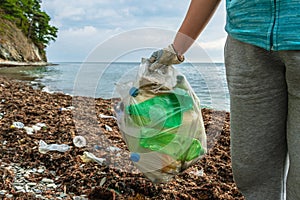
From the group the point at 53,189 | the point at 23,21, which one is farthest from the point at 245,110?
the point at 23,21

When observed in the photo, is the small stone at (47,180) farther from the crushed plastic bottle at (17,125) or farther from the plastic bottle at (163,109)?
the crushed plastic bottle at (17,125)

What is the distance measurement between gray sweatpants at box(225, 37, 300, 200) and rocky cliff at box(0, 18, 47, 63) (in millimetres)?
27734

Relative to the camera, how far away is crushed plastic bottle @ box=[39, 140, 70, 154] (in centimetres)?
292

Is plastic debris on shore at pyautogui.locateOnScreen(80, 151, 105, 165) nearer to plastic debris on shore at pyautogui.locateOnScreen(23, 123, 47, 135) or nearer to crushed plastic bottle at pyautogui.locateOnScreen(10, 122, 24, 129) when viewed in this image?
plastic debris on shore at pyautogui.locateOnScreen(23, 123, 47, 135)

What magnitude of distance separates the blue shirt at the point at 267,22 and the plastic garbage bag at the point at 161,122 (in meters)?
0.48

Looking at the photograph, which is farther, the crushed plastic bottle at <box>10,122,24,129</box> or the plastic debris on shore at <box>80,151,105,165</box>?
the crushed plastic bottle at <box>10,122,24,129</box>

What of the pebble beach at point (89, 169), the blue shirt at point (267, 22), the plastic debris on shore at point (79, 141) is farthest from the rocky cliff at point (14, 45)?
the blue shirt at point (267, 22)

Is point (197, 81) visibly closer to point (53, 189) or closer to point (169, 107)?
point (169, 107)

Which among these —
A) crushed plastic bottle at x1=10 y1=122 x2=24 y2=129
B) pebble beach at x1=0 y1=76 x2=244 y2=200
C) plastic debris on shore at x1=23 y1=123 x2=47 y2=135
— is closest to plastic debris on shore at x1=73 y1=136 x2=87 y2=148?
pebble beach at x1=0 y1=76 x2=244 y2=200

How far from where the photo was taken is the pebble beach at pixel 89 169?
224 centimetres

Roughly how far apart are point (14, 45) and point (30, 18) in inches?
409

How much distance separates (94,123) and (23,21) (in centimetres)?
3734

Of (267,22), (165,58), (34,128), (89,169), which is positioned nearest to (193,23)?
(165,58)

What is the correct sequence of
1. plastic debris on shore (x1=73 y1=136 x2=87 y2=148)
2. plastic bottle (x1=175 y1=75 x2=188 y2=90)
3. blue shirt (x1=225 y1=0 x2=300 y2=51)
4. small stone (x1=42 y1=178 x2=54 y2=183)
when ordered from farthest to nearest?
plastic debris on shore (x1=73 y1=136 x2=87 y2=148), small stone (x1=42 y1=178 x2=54 y2=183), plastic bottle (x1=175 y1=75 x2=188 y2=90), blue shirt (x1=225 y1=0 x2=300 y2=51)
